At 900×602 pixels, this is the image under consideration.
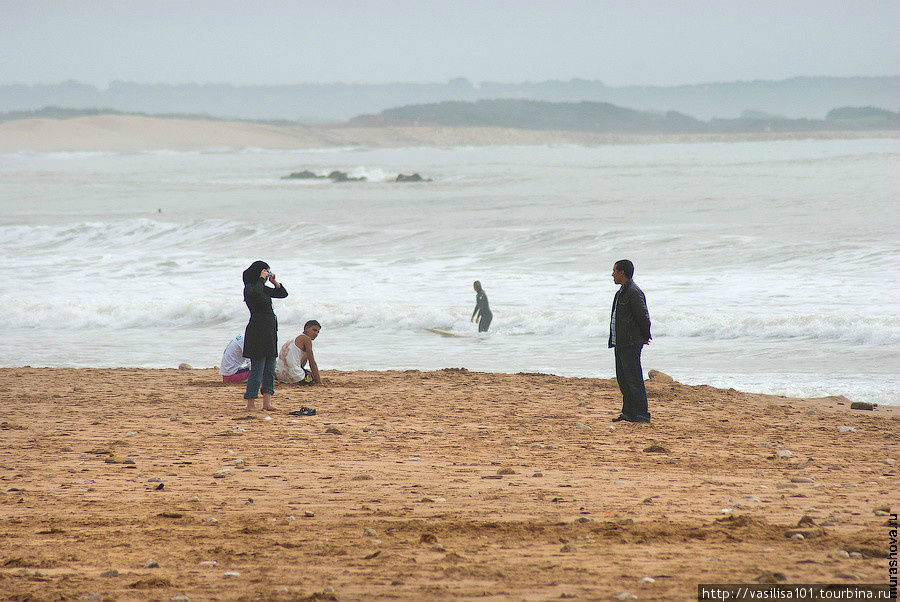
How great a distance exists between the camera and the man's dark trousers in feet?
28.5

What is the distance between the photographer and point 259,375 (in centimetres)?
906

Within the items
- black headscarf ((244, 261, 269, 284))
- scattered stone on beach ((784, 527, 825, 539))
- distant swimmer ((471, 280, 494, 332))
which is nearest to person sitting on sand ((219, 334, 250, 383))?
black headscarf ((244, 261, 269, 284))

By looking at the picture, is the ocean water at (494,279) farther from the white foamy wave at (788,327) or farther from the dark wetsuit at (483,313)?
the dark wetsuit at (483,313)

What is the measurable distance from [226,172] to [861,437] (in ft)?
245

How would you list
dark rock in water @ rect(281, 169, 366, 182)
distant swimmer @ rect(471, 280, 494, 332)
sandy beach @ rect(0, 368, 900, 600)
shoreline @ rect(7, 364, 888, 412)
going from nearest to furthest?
sandy beach @ rect(0, 368, 900, 600)
shoreline @ rect(7, 364, 888, 412)
distant swimmer @ rect(471, 280, 494, 332)
dark rock in water @ rect(281, 169, 366, 182)

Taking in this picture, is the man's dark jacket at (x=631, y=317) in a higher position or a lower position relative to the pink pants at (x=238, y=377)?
higher

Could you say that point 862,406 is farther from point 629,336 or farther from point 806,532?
point 806,532

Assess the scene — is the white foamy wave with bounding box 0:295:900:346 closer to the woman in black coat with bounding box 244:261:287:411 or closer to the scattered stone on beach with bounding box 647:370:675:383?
the scattered stone on beach with bounding box 647:370:675:383

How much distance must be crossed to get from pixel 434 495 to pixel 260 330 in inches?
136

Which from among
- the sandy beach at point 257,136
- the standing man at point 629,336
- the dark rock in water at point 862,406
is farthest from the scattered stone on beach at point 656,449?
the sandy beach at point 257,136

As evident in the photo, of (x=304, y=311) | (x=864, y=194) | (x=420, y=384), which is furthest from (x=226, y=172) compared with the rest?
(x=420, y=384)

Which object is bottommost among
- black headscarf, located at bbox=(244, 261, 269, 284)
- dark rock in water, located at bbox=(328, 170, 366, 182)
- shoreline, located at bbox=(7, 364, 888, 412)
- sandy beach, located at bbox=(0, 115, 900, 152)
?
shoreline, located at bbox=(7, 364, 888, 412)

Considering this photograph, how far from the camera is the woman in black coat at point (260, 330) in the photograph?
8.75 m

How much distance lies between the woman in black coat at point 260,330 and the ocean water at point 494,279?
4.14 meters
